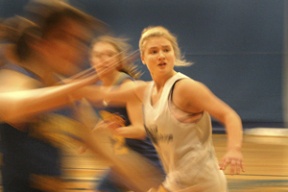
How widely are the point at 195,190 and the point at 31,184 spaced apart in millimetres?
994

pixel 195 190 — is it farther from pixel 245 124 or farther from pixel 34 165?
pixel 245 124

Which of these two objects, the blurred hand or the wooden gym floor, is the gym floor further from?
the blurred hand

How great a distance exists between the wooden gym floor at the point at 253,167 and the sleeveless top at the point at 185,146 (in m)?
1.45

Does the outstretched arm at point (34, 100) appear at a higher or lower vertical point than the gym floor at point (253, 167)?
lower

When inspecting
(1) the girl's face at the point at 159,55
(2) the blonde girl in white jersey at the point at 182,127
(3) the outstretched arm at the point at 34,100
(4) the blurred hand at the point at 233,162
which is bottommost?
(4) the blurred hand at the point at 233,162

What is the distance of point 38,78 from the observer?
206 cm

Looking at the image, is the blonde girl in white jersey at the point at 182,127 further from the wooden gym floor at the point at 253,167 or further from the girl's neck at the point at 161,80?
the wooden gym floor at the point at 253,167

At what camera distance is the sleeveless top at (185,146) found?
285cm

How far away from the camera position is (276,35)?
8305 mm

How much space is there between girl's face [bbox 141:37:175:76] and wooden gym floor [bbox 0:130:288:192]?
1.36 m

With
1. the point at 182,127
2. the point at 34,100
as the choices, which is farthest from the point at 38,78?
the point at 182,127

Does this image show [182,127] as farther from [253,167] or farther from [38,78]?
[253,167]

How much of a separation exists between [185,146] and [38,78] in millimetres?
986

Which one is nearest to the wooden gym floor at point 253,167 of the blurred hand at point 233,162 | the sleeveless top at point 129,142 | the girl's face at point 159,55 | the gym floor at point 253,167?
the gym floor at point 253,167
